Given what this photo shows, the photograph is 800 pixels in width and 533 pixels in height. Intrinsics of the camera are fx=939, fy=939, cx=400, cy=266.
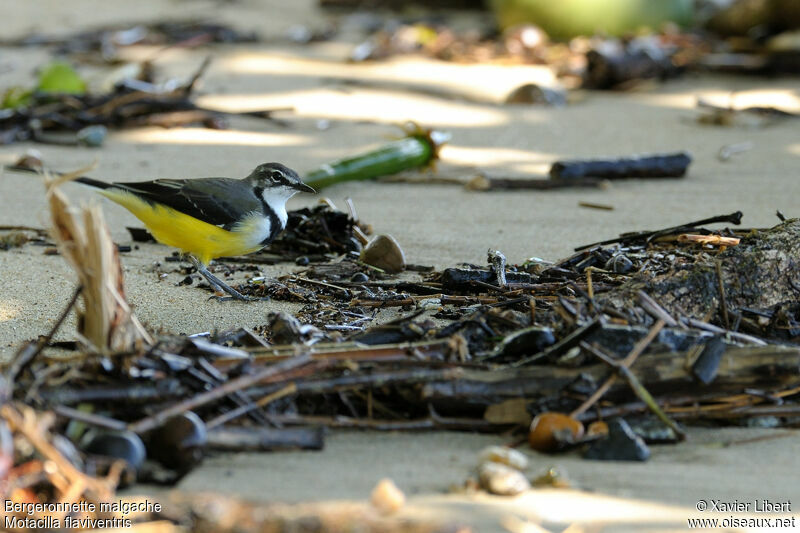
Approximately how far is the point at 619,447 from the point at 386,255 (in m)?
1.91

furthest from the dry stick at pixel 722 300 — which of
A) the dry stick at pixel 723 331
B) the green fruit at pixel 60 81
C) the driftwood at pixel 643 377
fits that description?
the green fruit at pixel 60 81

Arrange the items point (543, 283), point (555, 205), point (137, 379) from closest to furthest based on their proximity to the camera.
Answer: point (137, 379) → point (543, 283) → point (555, 205)

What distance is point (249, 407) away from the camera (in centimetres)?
260

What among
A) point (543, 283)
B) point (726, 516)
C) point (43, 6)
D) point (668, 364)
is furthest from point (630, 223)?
point (43, 6)

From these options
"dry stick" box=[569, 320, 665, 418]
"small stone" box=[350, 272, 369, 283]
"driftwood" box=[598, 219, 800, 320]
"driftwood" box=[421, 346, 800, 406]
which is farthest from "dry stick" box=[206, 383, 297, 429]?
"small stone" box=[350, 272, 369, 283]

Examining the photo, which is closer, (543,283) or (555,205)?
(543,283)

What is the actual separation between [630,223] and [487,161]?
1.51 m

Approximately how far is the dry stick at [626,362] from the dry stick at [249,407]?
2.64 feet

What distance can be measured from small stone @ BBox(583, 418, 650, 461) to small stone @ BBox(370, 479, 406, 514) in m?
0.62

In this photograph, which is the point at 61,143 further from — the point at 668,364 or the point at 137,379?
the point at 668,364

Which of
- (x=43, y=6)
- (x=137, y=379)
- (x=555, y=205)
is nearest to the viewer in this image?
(x=137, y=379)

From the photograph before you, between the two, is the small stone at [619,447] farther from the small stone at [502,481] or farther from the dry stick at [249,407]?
the dry stick at [249,407]

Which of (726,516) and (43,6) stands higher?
(43,6)

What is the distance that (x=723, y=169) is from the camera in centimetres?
613
